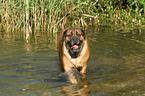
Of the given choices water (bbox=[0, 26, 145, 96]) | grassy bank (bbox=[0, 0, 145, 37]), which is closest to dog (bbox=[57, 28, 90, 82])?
water (bbox=[0, 26, 145, 96])

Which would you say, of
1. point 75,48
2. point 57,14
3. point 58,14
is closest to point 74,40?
point 75,48

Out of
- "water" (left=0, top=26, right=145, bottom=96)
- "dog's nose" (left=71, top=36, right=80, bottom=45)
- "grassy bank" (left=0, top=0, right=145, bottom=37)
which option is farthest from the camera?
"grassy bank" (left=0, top=0, right=145, bottom=37)

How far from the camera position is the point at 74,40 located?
14.8 feet

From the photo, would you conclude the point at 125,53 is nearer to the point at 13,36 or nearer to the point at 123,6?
the point at 13,36

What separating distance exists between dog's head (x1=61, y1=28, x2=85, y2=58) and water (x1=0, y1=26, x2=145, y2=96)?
56cm

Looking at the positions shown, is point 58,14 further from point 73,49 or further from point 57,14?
point 73,49

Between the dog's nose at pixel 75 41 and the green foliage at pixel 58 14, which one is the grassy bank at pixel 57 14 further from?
the dog's nose at pixel 75 41

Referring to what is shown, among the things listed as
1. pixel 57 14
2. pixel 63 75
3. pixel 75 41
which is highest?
pixel 57 14

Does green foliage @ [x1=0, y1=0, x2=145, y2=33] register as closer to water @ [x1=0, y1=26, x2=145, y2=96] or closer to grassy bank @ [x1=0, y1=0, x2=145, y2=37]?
grassy bank @ [x1=0, y1=0, x2=145, y2=37]

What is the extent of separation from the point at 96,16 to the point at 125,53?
4.89 m

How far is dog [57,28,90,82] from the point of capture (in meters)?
4.54

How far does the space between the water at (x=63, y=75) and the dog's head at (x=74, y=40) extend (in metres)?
0.56

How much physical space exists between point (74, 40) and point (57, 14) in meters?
4.37

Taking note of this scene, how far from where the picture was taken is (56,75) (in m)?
4.92
